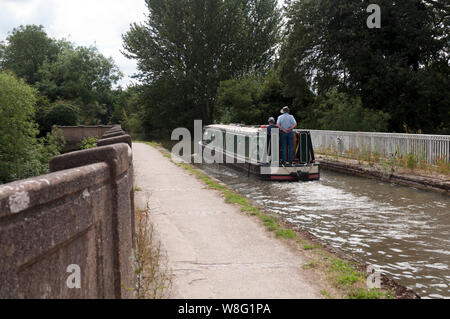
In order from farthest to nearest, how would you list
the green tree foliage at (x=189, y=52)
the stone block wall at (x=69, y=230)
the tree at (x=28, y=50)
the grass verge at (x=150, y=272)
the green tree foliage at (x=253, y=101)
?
the tree at (x=28, y=50)
the green tree foliage at (x=189, y=52)
the green tree foliage at (x=253, y=101)
the grass verge at (x=150, y=272)
the stone block wall at (x=69, y=230)

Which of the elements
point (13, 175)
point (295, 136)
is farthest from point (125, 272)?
point (13, 175)

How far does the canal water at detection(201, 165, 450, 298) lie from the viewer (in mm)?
5445

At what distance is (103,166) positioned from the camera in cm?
252

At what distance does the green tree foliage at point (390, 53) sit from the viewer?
20031 mm

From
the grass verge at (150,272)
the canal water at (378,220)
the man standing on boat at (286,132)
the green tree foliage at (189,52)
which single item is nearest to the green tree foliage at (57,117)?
the green tree foliage at (189,52)

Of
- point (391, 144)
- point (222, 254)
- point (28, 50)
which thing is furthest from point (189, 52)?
point (222, 254)

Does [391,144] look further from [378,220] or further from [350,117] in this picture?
[378,220]

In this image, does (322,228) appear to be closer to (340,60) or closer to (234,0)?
(340,60)

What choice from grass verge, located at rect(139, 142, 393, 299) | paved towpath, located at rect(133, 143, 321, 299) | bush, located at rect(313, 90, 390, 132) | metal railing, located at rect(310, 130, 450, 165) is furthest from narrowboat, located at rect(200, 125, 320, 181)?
bush, located at rect(313, 90, 390, 132)

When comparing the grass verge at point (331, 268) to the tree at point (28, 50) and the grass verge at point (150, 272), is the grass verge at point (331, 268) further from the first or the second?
the tree at point (28, 50)

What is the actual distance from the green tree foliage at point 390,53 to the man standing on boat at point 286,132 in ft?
30.4

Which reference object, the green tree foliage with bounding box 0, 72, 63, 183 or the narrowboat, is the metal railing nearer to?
the narrowboat

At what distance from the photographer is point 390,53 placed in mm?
21953

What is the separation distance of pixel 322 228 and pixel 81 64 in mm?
48910
